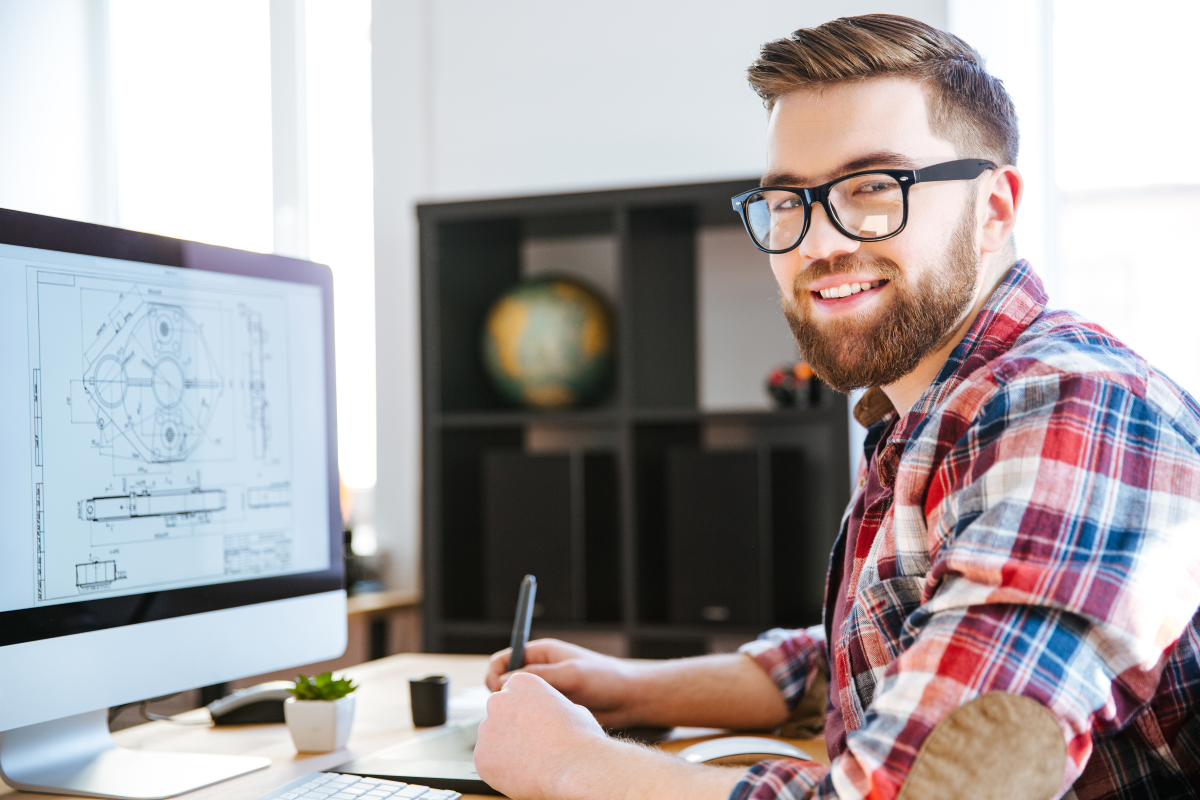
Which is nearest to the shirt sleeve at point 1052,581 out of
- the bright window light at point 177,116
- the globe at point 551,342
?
the globe at point 551,342

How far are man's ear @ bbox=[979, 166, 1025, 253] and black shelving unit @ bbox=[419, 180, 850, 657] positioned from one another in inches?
44.6

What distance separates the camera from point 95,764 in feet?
3.36

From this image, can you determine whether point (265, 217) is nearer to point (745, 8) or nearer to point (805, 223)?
point (745, 8)

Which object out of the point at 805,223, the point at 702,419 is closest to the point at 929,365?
the point at 805,223

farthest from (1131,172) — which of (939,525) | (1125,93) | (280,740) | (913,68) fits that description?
(280,740)

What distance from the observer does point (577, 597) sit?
2.30 meters

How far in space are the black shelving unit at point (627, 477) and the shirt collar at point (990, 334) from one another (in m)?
1.20

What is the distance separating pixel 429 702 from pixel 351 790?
310 mm

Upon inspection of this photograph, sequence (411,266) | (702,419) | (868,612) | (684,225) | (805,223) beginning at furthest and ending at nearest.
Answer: (411,266), (684,225), (702,419), (805,223), (868,612)

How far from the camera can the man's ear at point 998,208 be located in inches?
40.2

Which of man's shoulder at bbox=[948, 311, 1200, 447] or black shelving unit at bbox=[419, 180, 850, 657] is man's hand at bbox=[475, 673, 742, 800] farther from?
black shelving unit at bbox=[419, 180, 850, 657]

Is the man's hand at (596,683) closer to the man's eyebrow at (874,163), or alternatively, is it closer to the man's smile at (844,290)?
the man's smile at (844,290)

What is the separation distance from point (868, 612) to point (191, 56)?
3117 mm

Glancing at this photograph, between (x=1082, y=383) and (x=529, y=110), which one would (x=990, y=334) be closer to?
(x=1082, y=383)
